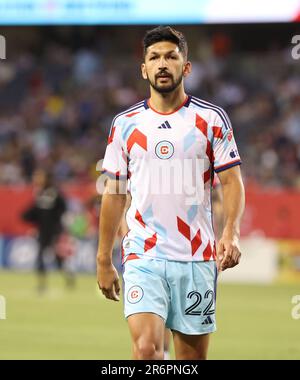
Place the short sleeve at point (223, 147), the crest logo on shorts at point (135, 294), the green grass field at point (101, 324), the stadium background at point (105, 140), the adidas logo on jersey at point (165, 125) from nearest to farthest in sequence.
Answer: the crest logo on shorts at point (135, 294), the short sleeve at point (223, 147), the adidas logo on jersey at point (165, 125), the green grass field at point (101, 324), the stadium background at point (105, 140)

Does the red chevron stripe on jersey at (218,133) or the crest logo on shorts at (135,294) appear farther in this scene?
the red chevron stripe on jersey at (218,133)

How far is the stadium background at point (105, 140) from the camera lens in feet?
62.3

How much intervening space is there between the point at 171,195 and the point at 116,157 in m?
0.49

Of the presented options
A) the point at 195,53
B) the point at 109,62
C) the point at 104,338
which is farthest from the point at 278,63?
the point at 104,338

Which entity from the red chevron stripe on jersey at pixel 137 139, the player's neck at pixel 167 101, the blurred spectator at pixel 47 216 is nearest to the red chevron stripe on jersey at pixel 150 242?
the red chevron stripe on jersey at pixel 137 139

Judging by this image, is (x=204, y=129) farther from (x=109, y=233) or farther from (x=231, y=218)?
(x=109, y=233)

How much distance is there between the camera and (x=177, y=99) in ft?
25.3

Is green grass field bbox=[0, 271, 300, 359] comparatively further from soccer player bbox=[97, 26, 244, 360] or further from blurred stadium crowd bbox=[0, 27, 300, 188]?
blurred stadium crowd bbox=[0, 27, 300, 188]

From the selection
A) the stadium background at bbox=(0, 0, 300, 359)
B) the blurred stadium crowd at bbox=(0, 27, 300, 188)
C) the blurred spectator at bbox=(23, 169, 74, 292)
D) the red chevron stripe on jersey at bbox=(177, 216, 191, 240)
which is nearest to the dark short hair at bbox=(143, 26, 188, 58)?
the red chevron stripe on jersey at bbox=(177, 216, 191, 240)

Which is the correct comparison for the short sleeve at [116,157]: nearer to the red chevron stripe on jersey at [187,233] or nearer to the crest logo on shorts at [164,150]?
the crest logo on shorts at [164,150]

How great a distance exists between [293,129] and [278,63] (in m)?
2.71

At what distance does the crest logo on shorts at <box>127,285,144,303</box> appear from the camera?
7.39 m

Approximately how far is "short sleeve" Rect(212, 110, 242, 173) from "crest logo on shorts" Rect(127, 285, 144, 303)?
1009 mm

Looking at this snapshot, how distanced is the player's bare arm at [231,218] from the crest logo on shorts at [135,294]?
0.58 m
